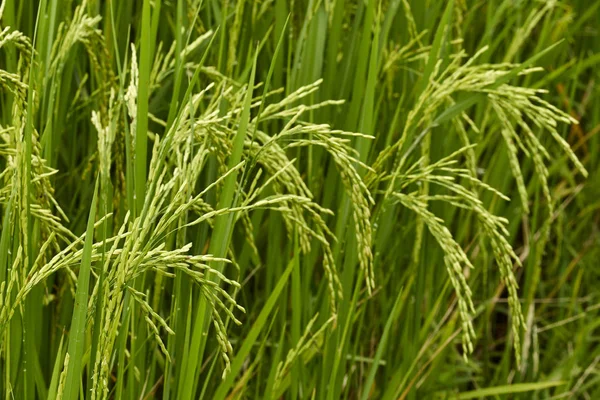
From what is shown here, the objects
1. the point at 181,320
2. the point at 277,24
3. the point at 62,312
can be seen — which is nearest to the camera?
the point at 181,320

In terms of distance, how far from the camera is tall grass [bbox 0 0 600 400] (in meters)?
1.06

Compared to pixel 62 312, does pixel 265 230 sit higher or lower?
higher

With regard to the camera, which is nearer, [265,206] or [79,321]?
[79,321]

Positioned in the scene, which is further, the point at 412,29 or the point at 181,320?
the point at 412,29

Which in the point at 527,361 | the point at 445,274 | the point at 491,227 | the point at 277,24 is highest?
the point at 277,24

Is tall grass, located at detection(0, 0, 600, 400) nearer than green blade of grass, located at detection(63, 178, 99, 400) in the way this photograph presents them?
No

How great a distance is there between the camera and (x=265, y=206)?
146cm

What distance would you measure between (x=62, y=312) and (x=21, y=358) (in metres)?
0.19

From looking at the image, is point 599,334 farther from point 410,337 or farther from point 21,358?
point 21,358

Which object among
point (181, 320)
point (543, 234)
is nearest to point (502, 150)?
point (543, 234)

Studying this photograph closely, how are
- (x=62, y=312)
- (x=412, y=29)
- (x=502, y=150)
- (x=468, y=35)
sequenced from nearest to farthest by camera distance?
(x=62, y=312) → (x=412, y=29) → (x=502, y=150) → (x=468, y=35)

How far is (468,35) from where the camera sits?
7.07 feet

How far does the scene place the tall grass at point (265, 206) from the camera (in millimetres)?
1058

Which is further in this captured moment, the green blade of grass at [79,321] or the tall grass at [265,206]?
the tall grass at [265,206]
